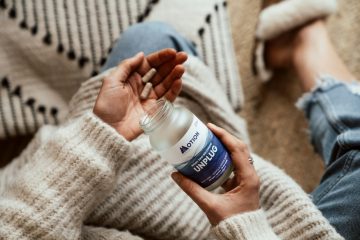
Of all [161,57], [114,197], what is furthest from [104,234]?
[161,57]

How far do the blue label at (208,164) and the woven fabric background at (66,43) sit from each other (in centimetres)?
41

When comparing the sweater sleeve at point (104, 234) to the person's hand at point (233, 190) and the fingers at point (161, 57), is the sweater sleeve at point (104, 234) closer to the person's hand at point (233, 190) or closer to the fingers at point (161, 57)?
the person's hand at point (233, 190)

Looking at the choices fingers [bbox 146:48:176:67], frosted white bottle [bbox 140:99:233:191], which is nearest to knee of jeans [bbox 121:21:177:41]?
fingers [bbox 146:48:176:67]

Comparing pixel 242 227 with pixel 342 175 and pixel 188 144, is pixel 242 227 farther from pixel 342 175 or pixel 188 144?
pixel 342 175

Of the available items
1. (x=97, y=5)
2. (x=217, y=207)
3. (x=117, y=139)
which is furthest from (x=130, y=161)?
(x=97, y=5)

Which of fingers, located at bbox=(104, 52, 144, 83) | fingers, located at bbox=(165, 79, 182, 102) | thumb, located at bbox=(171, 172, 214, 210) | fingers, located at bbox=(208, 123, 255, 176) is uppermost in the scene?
fingers, located at bbox=(104, 52, 144, 83)

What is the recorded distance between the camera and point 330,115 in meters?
0.88

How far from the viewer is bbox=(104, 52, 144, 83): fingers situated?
2.27 feet

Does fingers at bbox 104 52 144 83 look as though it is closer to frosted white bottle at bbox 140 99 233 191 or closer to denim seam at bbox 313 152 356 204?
frosted white bottle at bbox 140 99 233 191

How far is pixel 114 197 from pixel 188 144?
0.27 m

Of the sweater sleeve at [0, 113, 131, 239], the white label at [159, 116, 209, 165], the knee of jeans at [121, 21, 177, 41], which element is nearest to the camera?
Answer: the white label at [159, 116, 209, 165]

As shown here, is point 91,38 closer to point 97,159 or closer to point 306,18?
point 97,159

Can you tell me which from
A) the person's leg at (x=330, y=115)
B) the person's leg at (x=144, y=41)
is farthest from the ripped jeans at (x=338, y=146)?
the person's leg at (x=144, y=41)

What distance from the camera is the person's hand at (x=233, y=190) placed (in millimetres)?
592
